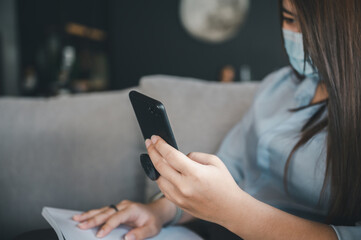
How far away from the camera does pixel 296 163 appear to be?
665mm

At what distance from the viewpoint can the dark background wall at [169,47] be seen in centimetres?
389

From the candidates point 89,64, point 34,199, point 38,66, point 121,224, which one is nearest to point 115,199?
point 34,199

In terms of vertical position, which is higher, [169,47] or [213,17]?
[213,17]

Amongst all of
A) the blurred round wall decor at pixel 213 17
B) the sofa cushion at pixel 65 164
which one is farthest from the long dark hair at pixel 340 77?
the blurred round wall decor at pixel 213 17

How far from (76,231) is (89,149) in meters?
0.46

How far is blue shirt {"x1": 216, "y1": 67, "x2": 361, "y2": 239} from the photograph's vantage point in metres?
0.65

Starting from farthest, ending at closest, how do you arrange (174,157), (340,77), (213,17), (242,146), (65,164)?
(213,17) → (65,164) → (242,146) → (340,77) → (174,157)

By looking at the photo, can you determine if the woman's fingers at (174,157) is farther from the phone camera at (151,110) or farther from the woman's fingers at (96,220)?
the woman's fingers at (96,220)

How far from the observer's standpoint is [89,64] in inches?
155

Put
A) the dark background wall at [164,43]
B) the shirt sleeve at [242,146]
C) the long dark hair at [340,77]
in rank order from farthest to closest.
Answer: the dark background wall at [164,43] < the shirt sleeve at [242,146] < the long dark hair at [340,77]

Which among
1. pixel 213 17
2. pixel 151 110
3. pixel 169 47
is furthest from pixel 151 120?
pixel 169 47

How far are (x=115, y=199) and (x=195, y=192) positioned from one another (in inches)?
24.1

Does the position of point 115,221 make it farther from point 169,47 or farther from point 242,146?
point 169,47

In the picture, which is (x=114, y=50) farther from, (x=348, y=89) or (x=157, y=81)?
(x=348, y=89)
